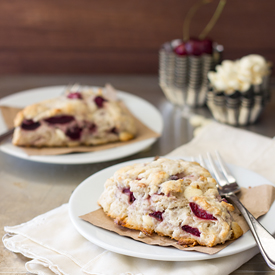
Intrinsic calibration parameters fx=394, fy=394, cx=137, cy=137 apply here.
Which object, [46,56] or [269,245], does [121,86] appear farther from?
[269,245]

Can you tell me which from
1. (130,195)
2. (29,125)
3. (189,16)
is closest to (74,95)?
(29,125)

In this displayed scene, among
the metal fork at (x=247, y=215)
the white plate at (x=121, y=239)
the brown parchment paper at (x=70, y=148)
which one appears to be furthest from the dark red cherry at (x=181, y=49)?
the white plate at (x=121, y=239)

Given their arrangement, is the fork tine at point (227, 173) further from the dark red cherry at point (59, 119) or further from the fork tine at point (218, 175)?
the dark red cherry at point (59, 119)

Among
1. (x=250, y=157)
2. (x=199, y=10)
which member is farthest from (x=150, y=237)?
(x=199, y=10)

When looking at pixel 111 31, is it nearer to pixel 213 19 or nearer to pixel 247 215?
pixel 213 19

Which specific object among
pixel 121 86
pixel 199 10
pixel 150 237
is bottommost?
pixel 121 86

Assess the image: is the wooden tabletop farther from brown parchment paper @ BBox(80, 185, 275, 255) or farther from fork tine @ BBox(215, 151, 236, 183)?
fork tine @ BBox(215, 151, 236, 183)

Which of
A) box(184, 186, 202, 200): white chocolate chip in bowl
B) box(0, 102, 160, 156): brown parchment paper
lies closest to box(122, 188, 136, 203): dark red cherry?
box(184, 186, 202, 200): white chocolate chip in bowl
